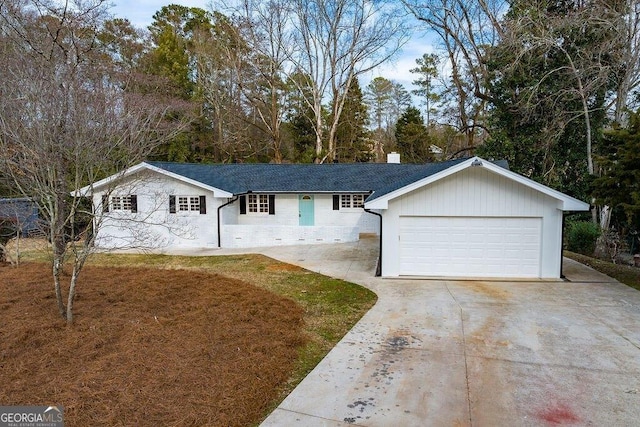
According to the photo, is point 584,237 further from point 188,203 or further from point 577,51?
point 188,203

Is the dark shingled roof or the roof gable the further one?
the dark shingled roof

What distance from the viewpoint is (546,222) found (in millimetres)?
10469

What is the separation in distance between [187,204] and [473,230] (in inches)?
459

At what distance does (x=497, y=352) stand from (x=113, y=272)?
10.2 m

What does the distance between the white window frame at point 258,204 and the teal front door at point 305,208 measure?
5.21ft

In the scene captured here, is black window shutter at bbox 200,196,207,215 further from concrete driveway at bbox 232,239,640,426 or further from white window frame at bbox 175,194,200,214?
concrete driveway at bbox 232,239,640,426

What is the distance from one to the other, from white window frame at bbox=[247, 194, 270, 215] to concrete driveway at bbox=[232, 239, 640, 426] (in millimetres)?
10691

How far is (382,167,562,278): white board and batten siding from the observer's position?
34.4 feet

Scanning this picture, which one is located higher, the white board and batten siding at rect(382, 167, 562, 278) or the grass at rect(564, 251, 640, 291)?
the white board and batten siding at rect(382, 167, 562, 278)

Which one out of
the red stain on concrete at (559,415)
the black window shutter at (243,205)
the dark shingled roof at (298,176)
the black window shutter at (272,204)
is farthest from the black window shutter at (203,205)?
the red stain on concrete at (559,415)

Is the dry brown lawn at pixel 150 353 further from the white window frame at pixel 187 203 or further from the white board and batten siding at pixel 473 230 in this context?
the white window frame at pixel 187 203

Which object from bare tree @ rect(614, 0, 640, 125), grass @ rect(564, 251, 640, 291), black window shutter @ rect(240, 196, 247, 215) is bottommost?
grass @ rect(564, 251, 640, 291)

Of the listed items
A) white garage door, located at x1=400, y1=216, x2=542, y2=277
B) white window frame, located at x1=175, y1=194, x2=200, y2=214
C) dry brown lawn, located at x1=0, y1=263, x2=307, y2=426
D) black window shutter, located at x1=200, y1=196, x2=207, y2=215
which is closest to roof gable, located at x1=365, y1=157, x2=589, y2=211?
white garage door, located at x1=400, y1=216, x2=542, y2=277

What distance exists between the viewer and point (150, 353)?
559 cm
